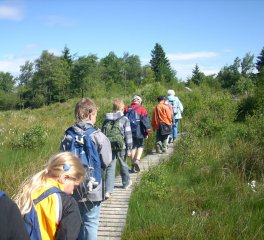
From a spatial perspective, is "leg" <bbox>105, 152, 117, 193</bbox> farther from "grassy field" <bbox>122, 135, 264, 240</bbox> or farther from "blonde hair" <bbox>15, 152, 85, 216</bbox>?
"blonde hair" <bbox>15, 152, 85, 216</bbox>

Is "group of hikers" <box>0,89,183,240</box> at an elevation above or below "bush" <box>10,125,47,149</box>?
above

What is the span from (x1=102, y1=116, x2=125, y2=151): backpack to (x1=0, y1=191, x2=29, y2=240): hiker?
4.25 metres

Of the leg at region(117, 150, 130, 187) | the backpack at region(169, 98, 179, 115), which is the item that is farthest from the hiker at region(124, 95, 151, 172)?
the backpack at region(169, 98, 179, 115)

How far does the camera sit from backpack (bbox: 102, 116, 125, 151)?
6.24 m

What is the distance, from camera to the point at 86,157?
13.3 ft

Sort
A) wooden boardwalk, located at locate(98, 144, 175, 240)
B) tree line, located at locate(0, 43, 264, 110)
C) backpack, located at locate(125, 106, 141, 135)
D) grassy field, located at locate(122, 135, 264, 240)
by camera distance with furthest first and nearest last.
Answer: tree line, located at locate(0, 43, 264, 110) < backpack, located at locate(125, 106, 141, 135) < wooden boardwalk, located at locate(98, 144, 175, 240) < grassy field, located at locate(122, 135, 264, 240)

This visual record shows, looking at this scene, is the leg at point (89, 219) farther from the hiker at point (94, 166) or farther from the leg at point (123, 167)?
the leg at point (123, 167)

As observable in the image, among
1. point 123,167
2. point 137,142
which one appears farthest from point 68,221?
point 137,142

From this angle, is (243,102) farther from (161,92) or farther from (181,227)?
(181,227)

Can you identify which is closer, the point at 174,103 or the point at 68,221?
the point at 68,221

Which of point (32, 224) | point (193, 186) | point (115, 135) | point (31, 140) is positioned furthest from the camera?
point (31, 140)

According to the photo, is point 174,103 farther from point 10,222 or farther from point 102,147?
point 10,222

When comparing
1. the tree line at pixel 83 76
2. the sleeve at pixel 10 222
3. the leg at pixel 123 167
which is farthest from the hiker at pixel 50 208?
the tree line at pixel 83 76

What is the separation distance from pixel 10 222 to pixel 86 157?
211cm
